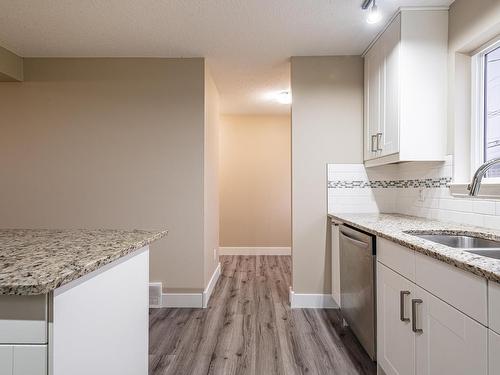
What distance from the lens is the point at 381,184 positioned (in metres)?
2.96

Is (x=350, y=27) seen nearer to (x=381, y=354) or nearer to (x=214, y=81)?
(x=214, y=81)

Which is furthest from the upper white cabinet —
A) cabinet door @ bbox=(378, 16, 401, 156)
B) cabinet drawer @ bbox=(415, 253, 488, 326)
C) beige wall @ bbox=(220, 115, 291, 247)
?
beige wall @ bbox=(220, 115, 291, 247)

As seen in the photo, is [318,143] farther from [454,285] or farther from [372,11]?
[454,285]

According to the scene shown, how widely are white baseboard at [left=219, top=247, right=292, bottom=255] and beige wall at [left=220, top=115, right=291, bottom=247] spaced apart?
0.20ft

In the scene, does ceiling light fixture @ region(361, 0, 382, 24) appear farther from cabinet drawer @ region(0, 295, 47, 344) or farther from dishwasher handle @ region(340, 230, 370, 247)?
cabinet drawer @ region(0, 295, 47, 344)

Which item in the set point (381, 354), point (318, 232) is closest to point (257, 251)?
point (318, 232)

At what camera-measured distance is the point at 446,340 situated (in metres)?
1.15

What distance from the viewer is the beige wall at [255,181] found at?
5.30 meters

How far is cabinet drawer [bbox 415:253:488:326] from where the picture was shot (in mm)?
956

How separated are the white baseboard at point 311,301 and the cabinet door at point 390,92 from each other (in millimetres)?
1398

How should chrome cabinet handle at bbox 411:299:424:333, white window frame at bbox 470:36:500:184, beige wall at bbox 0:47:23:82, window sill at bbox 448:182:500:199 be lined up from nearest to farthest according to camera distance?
1. chrome cabinet handle at bbox 411:299:424:333
2. window sill at bbox 448:182:500:199
3. white window frame at bbox 470:36:500:184
4. beige wall at bbox 0:47:23:82

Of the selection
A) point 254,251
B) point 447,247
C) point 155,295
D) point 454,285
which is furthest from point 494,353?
point 254,251

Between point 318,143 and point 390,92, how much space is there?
79cm

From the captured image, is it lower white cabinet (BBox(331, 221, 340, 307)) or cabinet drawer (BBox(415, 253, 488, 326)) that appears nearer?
cabinet drawer (BBox(415, 253, 488, 326))
